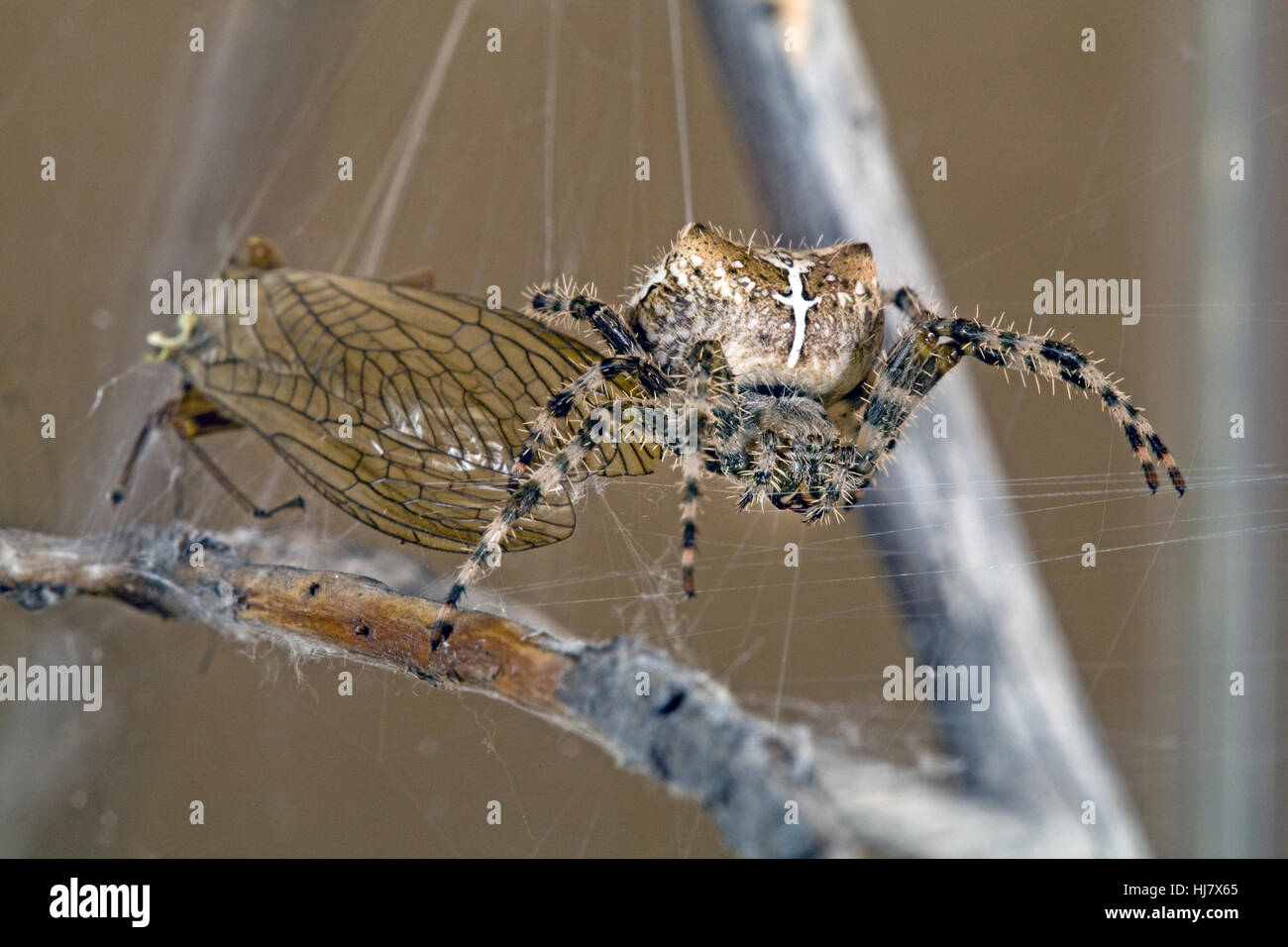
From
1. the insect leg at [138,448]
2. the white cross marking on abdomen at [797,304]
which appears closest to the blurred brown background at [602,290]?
the insect leg at [138,448]

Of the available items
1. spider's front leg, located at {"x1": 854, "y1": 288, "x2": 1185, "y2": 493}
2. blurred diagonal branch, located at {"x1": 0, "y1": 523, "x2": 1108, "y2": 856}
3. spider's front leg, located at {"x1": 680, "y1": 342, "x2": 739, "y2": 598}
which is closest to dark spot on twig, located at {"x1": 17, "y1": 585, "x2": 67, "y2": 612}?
blurred diagonal branch, located at {"x1": 0, "y1": 523, "x2": 1108, "y2": 856}

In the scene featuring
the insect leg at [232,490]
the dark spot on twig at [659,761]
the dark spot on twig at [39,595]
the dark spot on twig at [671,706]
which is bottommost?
the dark spot on twig at [659,761]

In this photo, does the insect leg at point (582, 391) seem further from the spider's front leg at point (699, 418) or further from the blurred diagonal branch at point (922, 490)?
the blurred diagonal branch at point (922, 490)

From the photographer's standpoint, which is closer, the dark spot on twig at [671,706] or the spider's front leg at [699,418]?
the dark spot on twig at [671,706]

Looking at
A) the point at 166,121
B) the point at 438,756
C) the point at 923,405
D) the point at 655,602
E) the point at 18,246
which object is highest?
the point at 166,121

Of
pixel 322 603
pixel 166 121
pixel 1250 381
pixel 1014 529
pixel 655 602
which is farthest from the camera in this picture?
pixel 166 121

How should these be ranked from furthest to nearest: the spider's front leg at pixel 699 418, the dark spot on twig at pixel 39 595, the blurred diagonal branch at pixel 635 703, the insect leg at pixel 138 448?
the insect leg at pixel 138 448 → the dark spot on twig at pixel 39 595 → the spider's front leg at pixel 699 418 → the blurred diagonal branch at pixel 635 703

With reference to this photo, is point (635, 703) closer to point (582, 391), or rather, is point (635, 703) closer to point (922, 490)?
point (582, 391)

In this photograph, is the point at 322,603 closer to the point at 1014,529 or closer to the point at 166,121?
the point at 1014,529

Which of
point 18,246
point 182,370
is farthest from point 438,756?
point 18,246
